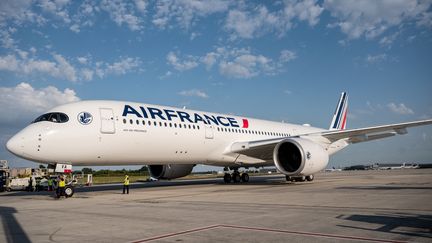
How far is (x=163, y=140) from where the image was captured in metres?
16.7

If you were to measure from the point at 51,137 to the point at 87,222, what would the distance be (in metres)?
6.73

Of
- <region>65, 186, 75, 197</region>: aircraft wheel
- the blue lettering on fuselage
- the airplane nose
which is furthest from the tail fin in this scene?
the airplane nose

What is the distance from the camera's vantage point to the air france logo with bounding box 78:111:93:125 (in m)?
14.2

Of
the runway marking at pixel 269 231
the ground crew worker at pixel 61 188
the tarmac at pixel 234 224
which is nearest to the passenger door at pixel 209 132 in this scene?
the ground crew worker at pixel 61 188

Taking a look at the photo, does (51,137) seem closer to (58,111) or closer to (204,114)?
(58,111)

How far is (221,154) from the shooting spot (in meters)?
20.0

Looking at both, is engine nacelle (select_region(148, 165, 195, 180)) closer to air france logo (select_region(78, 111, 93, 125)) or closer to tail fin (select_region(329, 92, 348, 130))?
air france logo (select_region(78, 111, 93, 125))

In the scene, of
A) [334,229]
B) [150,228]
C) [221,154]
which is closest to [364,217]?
[334,229]

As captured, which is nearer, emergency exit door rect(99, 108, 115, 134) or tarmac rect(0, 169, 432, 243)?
tarmac rect(0, 169, 432, 243)

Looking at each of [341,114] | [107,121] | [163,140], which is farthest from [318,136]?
[341,114]

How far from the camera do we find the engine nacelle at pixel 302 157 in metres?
17.1

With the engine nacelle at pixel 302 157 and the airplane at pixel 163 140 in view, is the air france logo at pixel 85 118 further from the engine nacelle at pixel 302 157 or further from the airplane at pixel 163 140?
the engine nacelle at pixel 302 157

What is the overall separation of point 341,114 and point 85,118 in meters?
24.2

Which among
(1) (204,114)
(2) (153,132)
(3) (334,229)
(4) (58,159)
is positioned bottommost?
(3) (334,229)
